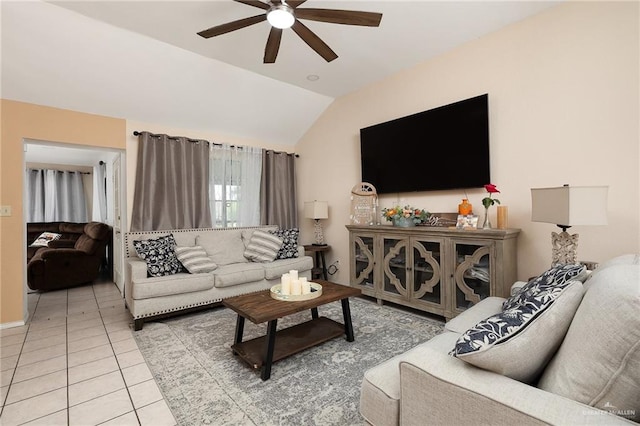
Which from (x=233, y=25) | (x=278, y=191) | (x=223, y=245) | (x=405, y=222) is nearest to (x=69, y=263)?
(x=223, y=245)

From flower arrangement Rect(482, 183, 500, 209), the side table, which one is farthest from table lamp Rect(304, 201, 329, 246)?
flower arrangement Rect(482, 183, 500, 209)

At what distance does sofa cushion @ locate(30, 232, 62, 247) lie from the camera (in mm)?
5179

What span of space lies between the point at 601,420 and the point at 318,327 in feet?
6.66

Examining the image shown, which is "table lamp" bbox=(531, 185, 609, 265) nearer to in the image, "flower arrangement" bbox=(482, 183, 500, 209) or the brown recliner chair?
"flower arrangement" bbox=(482, 183, 500, 209)

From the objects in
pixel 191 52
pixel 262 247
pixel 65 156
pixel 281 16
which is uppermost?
pixel 191 52

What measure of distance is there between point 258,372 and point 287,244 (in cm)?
217

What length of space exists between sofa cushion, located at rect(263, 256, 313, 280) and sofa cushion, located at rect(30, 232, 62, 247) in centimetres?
444

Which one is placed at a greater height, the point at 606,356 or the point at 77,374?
the point at 606,356

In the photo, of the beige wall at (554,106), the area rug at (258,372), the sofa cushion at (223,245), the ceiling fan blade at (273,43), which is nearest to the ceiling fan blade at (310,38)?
the ceiling fan blade at (273,43)

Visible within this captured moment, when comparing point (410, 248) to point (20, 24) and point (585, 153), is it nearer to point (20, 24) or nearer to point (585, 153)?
point (585, 153)

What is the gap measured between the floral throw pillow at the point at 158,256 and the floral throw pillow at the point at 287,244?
4.21 ft

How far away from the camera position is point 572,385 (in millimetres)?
833

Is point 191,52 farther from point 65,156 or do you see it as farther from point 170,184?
point 65,156

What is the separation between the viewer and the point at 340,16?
1938 millimetres
